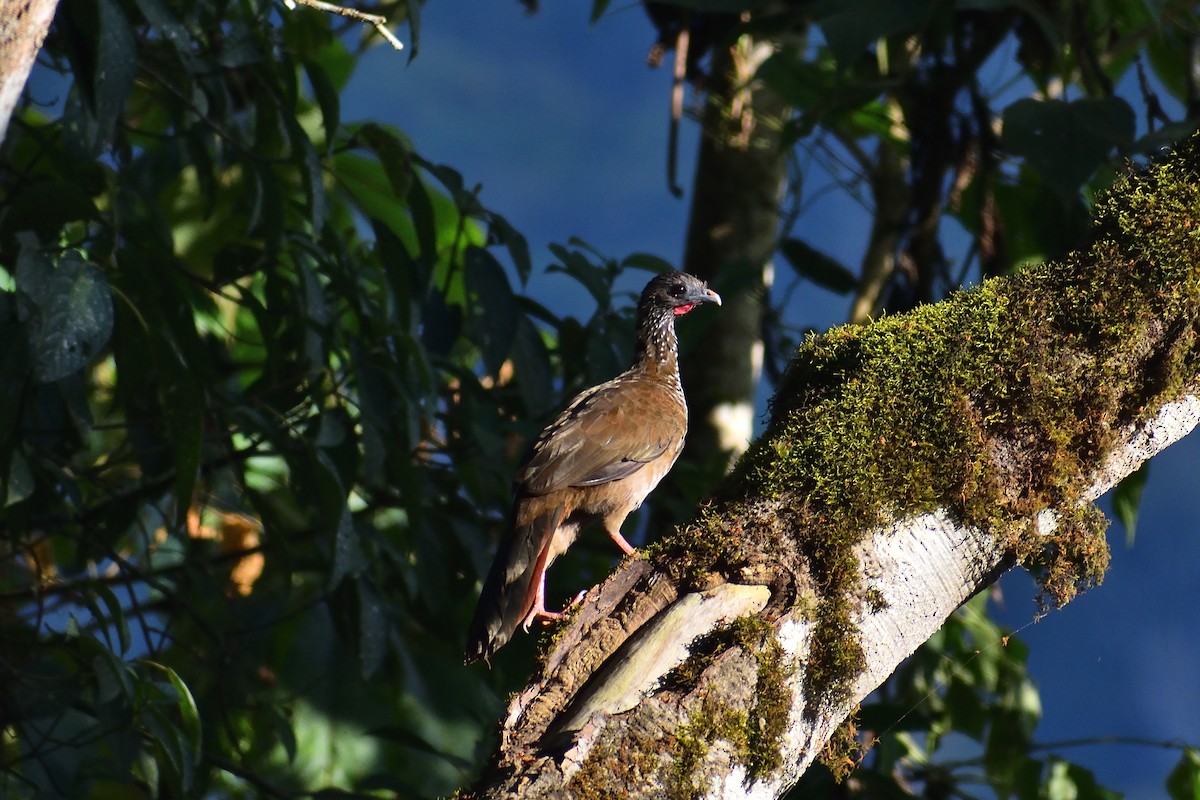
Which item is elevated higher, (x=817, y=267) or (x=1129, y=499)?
(x=817, y=267)

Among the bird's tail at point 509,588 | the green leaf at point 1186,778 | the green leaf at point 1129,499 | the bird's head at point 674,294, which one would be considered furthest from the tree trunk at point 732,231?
the bird's tail at point 509,588

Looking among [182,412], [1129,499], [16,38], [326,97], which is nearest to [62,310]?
[182,412]

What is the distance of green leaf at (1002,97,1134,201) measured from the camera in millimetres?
3922

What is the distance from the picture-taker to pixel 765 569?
2.12 m

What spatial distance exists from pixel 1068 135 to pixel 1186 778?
2.51 m

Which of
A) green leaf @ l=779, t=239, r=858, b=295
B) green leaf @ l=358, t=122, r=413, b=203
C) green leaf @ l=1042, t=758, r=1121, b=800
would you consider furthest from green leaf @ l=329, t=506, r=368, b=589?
green leaf @ l=779, t=239, r=858, b=295

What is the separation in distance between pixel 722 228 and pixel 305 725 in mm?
3154

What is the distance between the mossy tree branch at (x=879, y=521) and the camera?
1965 millimetres

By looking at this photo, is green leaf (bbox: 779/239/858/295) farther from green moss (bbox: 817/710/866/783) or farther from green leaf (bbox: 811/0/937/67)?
green moss (bbox: 817/710/866/783)

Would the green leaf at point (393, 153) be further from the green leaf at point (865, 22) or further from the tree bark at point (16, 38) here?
the tree bark at point (16, 38)

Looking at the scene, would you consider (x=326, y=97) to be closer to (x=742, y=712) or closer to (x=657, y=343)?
(x=657, y=343)

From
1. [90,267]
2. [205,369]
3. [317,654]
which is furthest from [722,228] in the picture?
[90,267]

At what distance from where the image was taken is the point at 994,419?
2213mm

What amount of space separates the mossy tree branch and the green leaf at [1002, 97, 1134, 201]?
1567mm
